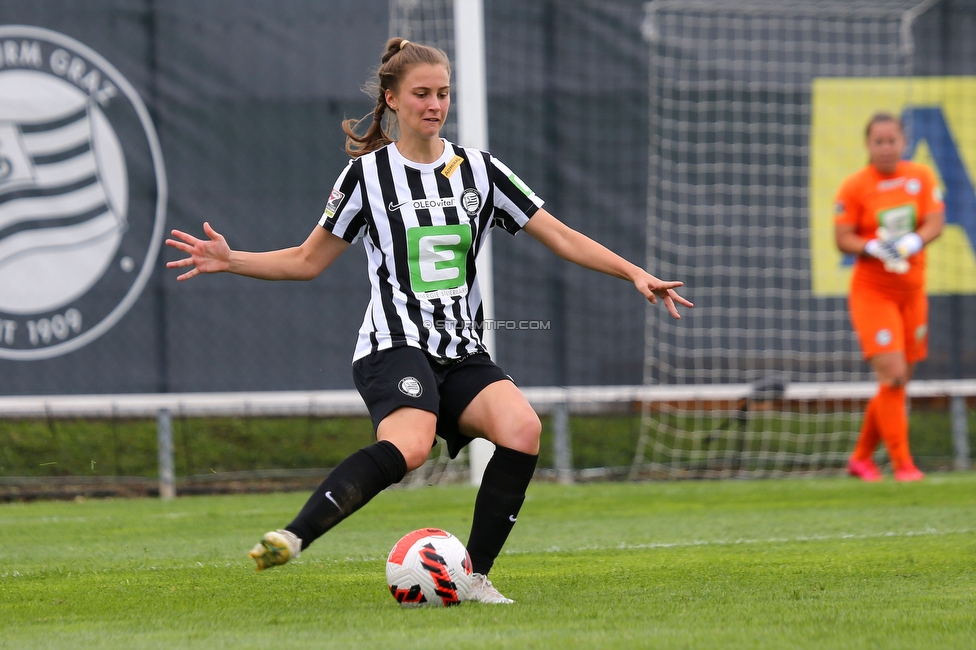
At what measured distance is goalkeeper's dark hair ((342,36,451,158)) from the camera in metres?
3.83

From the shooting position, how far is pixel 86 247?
861cm

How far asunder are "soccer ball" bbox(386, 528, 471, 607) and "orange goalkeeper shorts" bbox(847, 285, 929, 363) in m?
4.79

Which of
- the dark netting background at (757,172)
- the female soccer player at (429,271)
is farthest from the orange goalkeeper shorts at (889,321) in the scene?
the female soccer player at (429,271)

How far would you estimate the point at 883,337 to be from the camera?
7598 millimetres

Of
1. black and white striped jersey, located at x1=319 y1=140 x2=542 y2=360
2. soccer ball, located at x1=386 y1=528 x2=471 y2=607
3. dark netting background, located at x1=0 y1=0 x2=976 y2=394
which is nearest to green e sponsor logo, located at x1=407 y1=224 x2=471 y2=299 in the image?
black and white striped jersey, located at x1=319 y1=140 x2=542 y2=360

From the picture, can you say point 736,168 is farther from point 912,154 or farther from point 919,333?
point 919,333

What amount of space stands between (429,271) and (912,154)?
269 inches

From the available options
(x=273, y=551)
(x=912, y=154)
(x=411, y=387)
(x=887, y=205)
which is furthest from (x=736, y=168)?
(x=273, y=551)

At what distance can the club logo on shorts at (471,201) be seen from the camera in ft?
Answer: 12.8

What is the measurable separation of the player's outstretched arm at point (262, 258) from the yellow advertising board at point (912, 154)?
6.27 meters

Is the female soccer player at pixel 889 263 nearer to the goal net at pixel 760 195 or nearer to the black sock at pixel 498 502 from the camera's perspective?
the goal net at pixel 760 195

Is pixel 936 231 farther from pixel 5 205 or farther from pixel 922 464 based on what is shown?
pixel 5 205

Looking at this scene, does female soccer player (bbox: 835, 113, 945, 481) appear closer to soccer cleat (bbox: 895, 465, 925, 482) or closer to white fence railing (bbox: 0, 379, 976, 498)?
soccer cleat (bbox: 895, 465, 925, 482)

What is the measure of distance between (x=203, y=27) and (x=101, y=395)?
280 cm
